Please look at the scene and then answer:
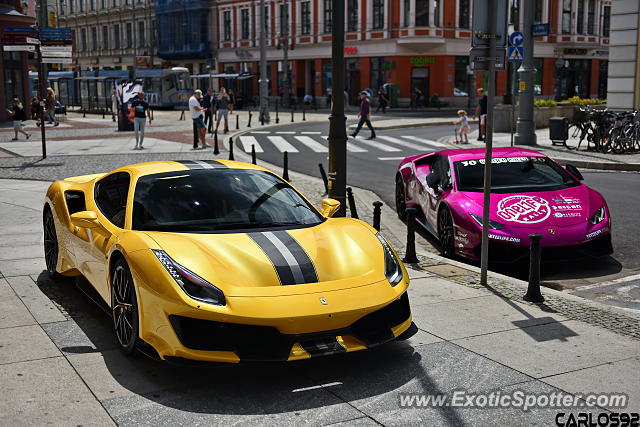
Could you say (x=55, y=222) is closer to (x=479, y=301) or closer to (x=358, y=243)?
(x=358, y=243)

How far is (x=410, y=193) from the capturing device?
1163cm

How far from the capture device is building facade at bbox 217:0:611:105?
57.5m

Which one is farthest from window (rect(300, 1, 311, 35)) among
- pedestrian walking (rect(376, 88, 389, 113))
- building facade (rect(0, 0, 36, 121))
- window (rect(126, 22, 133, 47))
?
window (rect(126, 22, 133, 47))

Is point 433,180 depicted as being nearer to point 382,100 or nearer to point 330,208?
point 330,208

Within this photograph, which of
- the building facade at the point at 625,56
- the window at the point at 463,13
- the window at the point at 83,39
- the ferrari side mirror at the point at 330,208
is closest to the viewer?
the ferrari side mirror at the point at 330,208

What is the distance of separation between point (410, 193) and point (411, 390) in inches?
263

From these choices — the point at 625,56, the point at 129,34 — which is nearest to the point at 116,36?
the point at 129,34

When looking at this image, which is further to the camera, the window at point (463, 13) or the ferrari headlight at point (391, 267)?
the window at point (463, 13)

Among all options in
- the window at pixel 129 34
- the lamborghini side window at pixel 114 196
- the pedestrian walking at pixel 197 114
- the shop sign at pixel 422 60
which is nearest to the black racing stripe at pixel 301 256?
the lamborghini side window at pixel 114 196

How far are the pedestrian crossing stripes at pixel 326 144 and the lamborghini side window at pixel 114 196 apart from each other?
16.0m

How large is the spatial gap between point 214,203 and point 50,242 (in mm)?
2646

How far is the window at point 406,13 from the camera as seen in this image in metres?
56.9

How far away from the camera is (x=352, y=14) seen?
61125 mm

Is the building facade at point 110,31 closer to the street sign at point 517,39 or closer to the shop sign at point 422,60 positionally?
the shop sign at point 422,60
